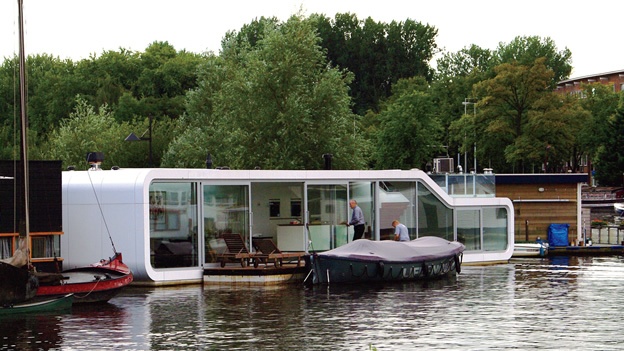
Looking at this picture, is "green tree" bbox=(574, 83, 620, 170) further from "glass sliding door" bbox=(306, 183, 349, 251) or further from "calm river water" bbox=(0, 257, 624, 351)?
"calm river water" bbox=(0, 257, 624, 351)

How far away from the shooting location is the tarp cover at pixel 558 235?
193ft

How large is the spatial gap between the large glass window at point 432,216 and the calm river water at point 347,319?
16.9 ft

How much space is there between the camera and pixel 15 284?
2867 cm

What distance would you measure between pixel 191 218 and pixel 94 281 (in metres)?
6.79

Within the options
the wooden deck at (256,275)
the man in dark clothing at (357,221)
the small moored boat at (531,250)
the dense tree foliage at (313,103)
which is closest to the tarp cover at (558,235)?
the small moored boat at (531,250)

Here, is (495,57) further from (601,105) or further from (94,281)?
(94,281)

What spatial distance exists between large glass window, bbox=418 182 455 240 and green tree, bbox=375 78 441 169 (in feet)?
156

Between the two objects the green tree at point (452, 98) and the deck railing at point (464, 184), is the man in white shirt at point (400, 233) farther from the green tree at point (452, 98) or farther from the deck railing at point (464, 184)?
the green tree at point (452, 98)

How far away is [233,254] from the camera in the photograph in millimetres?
36812

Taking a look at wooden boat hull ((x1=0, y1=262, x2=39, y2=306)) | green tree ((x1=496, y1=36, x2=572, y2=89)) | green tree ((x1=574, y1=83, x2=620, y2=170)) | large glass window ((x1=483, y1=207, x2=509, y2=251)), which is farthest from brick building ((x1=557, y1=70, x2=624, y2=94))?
wooden boat hull ((x1=0, y1=262, x2=39, y2=306))

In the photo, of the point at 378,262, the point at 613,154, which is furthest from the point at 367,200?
the point at 613,154

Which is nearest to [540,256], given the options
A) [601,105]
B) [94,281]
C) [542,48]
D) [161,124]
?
[94,281]

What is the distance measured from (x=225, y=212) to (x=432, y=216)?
8.56 m

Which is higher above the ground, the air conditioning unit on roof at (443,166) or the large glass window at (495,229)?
the air conditioning unit on roof at (443,166)
